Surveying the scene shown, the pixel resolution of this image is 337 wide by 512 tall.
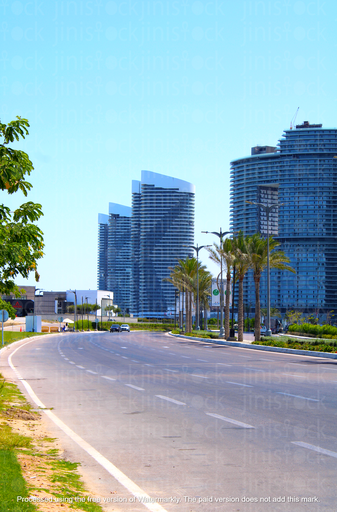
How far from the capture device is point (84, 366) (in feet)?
85.3

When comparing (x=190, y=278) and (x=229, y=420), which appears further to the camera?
(x=190, y=278)

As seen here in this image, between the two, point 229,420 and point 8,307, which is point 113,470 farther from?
point 8,307

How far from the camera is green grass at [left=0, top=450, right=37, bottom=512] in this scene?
5.27m

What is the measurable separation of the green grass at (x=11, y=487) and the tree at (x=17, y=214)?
3158 millimetres

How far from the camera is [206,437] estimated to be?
32.2ft

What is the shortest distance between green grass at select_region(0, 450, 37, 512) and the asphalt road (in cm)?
87

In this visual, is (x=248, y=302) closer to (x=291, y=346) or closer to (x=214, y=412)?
(x=291, y=346)

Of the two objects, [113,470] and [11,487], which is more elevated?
[11,487]

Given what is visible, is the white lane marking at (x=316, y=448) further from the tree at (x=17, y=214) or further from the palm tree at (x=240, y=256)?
the palm tree at (x=240, y=256)

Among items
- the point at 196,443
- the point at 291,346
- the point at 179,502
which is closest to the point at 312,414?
the point at 196,443

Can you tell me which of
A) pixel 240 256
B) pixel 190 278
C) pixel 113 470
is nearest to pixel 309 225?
pixel 190 278

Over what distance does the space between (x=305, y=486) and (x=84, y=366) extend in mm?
19929

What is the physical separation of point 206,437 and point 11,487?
4.52 meters

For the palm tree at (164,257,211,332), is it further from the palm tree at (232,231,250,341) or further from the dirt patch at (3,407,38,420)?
the dirt patch at (3,407,38,420)
